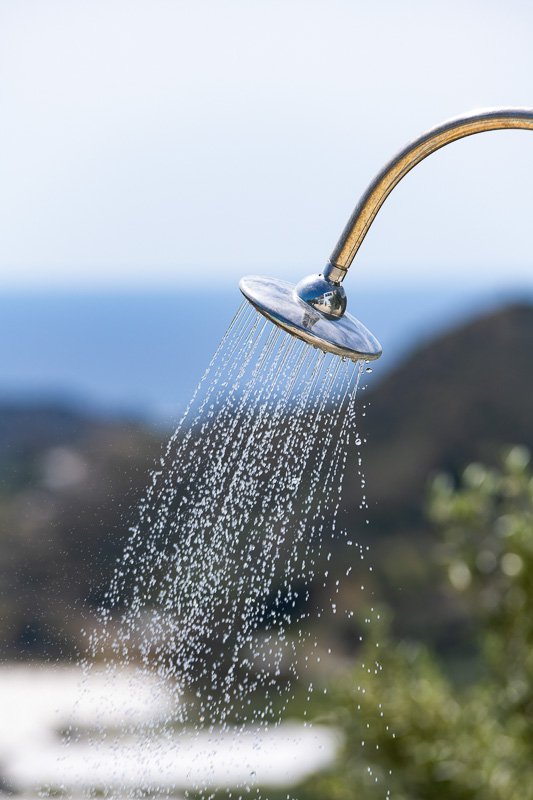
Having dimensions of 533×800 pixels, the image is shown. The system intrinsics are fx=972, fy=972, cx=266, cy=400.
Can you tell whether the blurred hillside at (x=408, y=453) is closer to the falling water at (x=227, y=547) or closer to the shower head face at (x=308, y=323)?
the falling water at (x=227, y=547)

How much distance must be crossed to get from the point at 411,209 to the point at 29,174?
2685mm

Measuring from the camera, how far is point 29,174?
21.7ft

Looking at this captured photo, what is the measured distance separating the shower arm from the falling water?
7 cm

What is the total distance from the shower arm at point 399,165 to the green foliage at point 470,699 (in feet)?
2.67

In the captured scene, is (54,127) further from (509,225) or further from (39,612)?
(39,612)

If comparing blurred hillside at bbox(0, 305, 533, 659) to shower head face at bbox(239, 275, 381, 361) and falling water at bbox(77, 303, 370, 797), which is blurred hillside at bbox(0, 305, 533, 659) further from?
A: shower head face at bbox(239, 275, 381, 361)

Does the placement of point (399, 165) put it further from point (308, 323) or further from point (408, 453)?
point (408, 453)

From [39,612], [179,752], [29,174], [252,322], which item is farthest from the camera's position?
[29,174]

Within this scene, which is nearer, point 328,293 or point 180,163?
point 328,293

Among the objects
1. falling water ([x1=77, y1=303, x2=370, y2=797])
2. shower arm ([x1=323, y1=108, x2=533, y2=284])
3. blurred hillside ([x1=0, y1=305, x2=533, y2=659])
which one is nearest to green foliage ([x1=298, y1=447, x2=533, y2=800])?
falling water ([x1=77, y1=303, x2=370, y2=797])

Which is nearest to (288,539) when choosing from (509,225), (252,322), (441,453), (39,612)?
(441,453)

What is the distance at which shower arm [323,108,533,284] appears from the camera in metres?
0.71

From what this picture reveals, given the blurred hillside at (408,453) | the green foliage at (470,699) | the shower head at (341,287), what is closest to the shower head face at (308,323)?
the shower head at (341,287)

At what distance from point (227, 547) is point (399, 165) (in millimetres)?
1585
